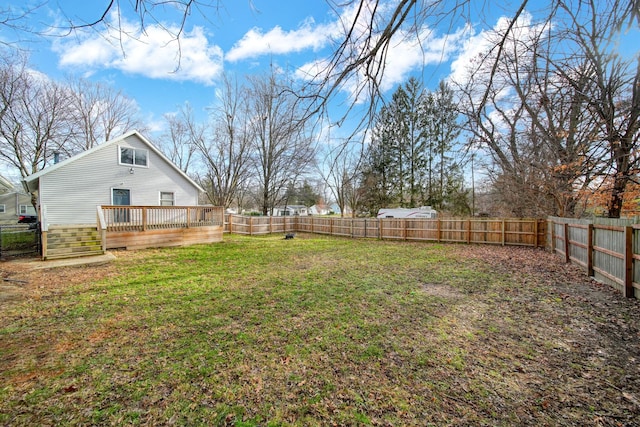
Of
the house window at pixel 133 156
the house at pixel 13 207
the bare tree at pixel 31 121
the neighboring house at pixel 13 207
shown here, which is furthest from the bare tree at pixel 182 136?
the neighboring house at pixel 13 207

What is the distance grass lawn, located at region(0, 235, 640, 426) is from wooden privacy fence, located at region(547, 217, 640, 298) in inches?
14.9

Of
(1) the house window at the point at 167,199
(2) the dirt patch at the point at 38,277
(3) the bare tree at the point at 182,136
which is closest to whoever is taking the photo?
(2) the dirt patch at the point at 38,277

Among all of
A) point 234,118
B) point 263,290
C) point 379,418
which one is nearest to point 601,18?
point 379,418

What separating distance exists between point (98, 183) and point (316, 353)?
1365cm

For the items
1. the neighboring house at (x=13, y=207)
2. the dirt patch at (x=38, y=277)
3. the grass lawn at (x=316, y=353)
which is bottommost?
the grass lawn at (x=316, y=353)

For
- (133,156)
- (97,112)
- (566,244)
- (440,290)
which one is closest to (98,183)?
(133,156)

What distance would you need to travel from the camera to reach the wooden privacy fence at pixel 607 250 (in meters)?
4.34

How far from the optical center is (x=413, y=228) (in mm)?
13586

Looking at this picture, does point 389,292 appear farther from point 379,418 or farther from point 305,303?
point 379,418

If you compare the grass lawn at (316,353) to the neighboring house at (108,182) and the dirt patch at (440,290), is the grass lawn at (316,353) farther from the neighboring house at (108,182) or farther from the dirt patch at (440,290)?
the neighboring house at (108,182)

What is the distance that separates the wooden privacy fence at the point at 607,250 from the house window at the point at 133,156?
55.3ft

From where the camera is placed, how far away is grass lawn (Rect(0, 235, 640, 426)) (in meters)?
1.98

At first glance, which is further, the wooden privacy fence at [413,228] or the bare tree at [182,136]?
the bare tree at [182,136]

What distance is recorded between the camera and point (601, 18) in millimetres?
2406
